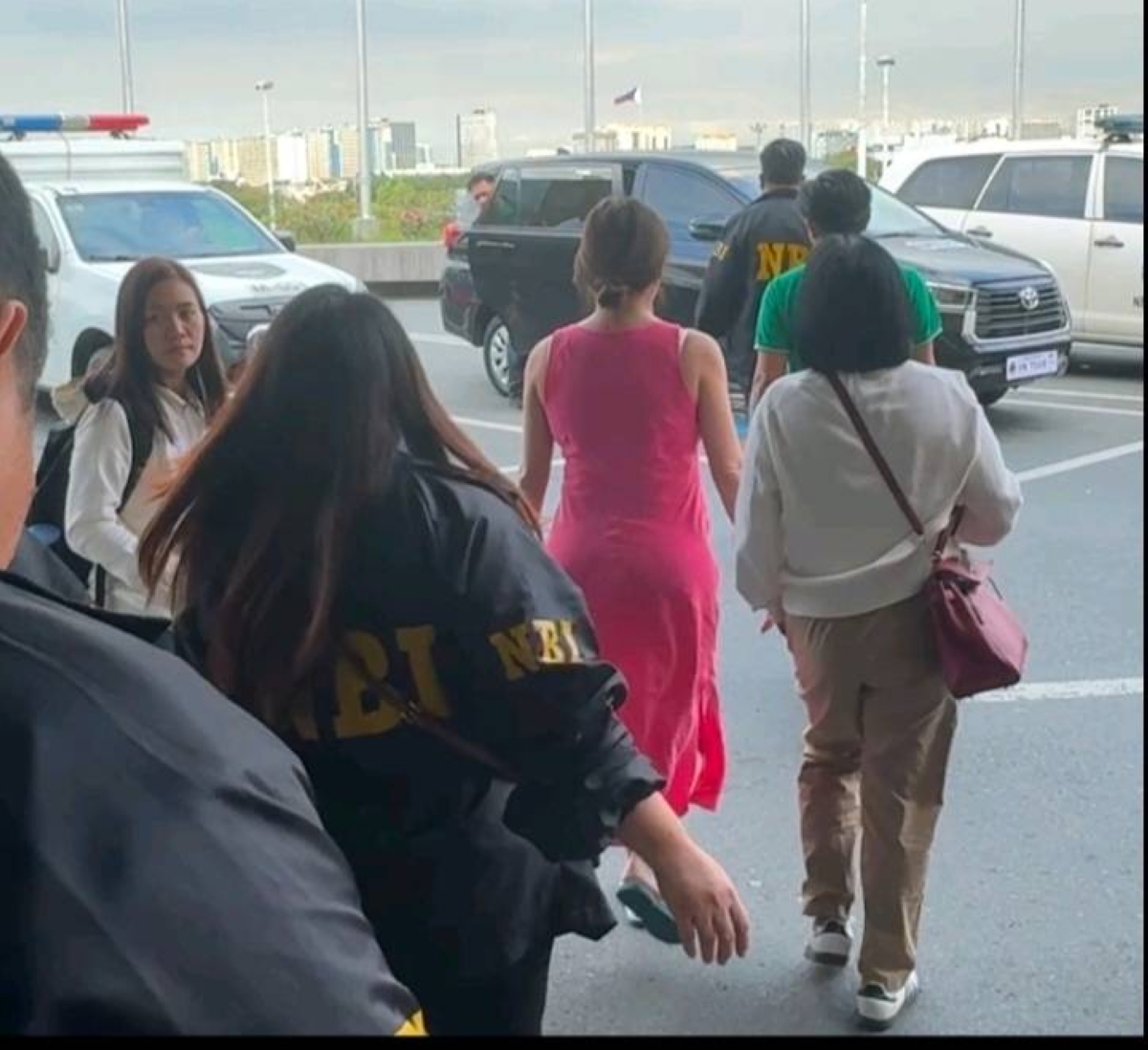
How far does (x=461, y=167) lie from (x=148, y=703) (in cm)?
1777

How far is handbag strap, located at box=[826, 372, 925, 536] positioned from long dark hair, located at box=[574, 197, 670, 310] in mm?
592

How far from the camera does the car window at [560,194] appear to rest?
39.0 ft

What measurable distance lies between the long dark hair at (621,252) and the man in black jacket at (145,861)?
2.97 meters

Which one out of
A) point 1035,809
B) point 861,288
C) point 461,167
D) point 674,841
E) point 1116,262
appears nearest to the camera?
point 674,841

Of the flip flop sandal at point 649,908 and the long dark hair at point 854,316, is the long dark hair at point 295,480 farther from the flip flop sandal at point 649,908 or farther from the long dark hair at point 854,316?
the flip flop sandal at point 649,908

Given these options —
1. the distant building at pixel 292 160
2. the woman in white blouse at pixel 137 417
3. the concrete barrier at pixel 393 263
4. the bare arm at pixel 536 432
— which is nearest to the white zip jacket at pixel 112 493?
the woman in white blouse at pixel 137 417

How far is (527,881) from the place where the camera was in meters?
2.24

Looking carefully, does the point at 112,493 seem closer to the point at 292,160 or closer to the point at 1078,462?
the point at 1078,462

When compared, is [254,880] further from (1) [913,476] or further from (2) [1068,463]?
(2) [1068,463]

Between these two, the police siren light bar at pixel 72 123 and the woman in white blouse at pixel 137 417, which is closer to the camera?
the woman in white blouse at pixel 137 417

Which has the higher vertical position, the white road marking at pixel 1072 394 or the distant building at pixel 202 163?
the distant building at pixel 202 163

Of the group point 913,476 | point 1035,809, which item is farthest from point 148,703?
point 1035,809

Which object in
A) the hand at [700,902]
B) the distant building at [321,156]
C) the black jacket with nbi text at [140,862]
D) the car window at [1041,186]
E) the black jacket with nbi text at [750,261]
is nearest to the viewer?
the black jacket with nbi text at [140,862]

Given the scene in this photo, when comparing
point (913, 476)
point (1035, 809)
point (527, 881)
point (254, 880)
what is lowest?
point (1035, 809)
